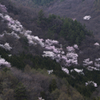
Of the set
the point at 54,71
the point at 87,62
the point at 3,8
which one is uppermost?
the point at 3,8

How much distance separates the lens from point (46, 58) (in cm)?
2294

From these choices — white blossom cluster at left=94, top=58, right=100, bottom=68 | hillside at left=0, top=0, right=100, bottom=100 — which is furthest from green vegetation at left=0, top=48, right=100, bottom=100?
white blossom cluster at left=94, top=58, right=100, bottom=68

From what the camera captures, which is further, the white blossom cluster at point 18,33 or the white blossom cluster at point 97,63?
the white blossom cluster at point 97,63

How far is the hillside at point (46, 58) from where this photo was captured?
12.9m

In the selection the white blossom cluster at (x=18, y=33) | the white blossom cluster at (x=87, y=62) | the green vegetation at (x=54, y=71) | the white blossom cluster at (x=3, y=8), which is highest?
the white blossom cluster at (x=3, y=8)

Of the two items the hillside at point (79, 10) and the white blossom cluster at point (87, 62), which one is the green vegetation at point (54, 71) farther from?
the hillside at point (79, 10)

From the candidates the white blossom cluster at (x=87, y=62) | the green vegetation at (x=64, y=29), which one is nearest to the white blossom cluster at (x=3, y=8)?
the green vegetation at (x=64, y=29)

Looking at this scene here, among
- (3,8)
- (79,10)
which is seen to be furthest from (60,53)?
(79,10)

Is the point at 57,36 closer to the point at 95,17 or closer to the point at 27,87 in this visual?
the point at 27,87

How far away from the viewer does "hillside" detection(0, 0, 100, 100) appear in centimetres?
1291

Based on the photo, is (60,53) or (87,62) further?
(60,53)

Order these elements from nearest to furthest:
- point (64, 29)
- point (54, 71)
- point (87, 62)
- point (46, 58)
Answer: point (54, 71) → point (46, 58) → point (87, 62) → point (64, 29)

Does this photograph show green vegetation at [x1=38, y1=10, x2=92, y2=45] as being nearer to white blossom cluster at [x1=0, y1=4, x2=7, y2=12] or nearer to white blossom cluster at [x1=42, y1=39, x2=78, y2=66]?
white blossom cluster at [x1=42, y1=39, x2=78, y2=66]

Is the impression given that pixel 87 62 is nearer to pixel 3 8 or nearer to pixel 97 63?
pixel 97 63
